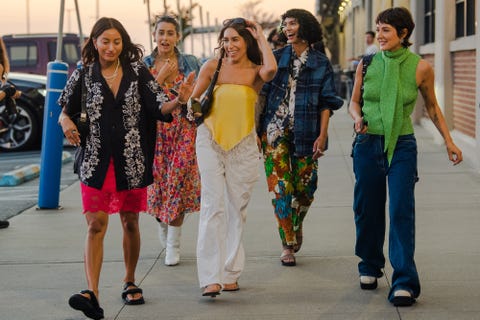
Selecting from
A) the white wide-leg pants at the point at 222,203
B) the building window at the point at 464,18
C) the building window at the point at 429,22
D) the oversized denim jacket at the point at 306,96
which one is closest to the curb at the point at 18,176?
the building window at the point at 464,18

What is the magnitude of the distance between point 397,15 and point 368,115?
61cm

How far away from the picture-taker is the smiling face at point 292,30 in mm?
7527

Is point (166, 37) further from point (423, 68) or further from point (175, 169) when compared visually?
point (423, 68)

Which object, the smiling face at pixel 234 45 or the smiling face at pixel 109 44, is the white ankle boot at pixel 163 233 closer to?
the smiling face at pixel 234 45

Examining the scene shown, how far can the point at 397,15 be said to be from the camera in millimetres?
6414

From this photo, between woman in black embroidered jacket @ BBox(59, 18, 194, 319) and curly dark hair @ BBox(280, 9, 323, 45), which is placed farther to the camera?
curly dark hair @ BBox(280, 9, 323, 45)

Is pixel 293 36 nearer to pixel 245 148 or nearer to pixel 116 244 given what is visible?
pixel 245 148

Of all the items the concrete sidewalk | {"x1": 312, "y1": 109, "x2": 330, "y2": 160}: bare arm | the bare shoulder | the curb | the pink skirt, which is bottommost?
the concrete sidewalk

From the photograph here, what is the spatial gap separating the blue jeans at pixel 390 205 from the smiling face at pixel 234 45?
89cm

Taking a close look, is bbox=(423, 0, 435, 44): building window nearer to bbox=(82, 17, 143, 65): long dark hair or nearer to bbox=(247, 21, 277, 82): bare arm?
bbox=(247, 21, 277, 82): bare arm

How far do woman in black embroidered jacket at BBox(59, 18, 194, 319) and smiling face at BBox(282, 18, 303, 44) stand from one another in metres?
1.44

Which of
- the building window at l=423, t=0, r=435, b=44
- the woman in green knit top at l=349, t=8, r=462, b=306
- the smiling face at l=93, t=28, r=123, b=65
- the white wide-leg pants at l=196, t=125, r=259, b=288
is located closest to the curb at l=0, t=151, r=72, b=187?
the white wide-leg pants at l=196, t=125, r=259, b=288

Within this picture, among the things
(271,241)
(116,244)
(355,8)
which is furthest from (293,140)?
(355,8)

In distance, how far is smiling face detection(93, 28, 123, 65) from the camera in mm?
6238
